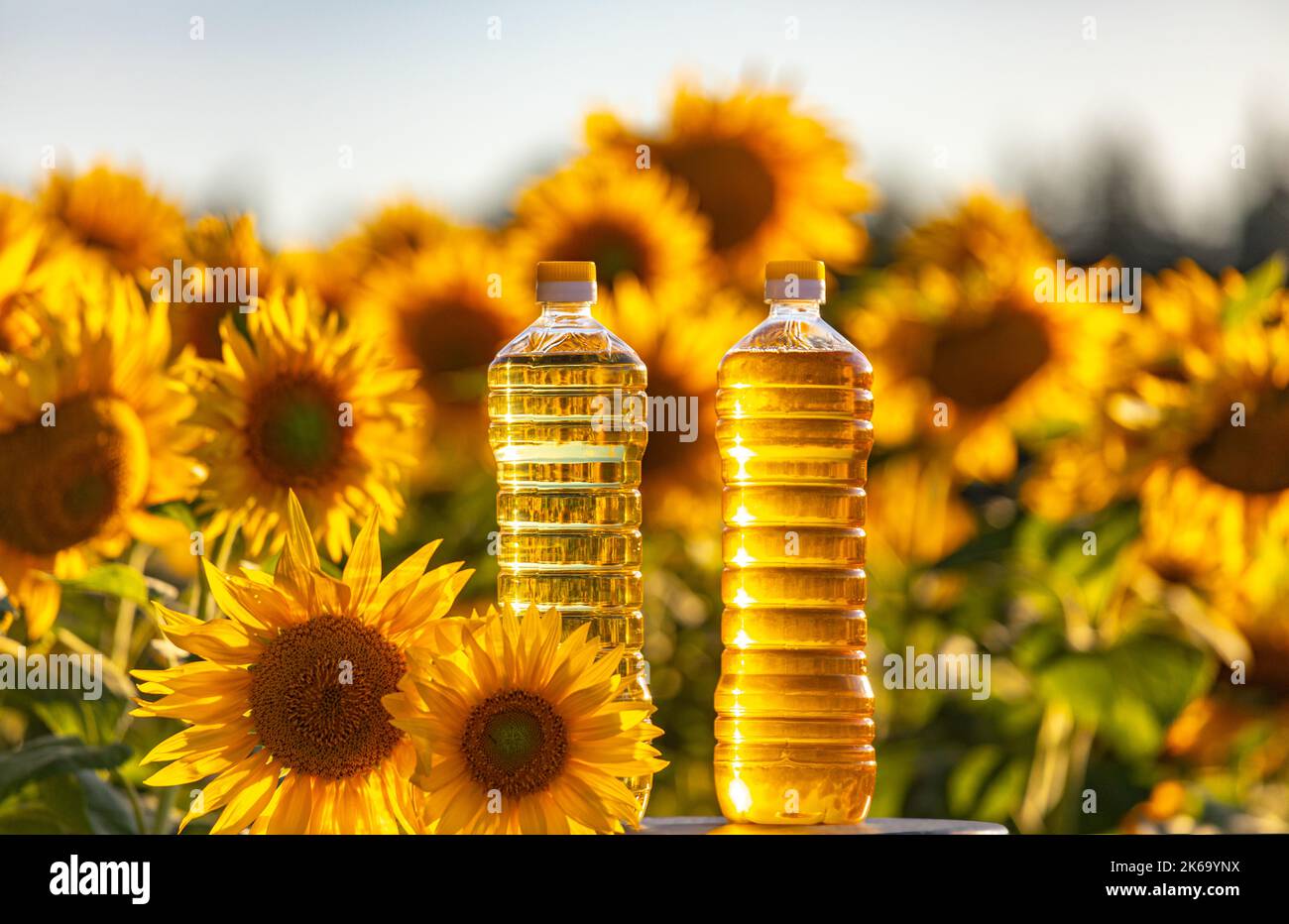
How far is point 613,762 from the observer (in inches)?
69.8

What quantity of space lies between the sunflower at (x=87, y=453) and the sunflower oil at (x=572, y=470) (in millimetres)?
409

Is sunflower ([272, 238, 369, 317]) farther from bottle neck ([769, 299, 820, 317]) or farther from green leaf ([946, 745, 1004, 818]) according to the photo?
→ green leaf ([946, 745, 1004, 818])

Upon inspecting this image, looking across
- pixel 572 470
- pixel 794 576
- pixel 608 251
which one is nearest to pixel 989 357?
pixel 608 251

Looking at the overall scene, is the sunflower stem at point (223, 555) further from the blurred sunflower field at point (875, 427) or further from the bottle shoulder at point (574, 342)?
the bottle shoulder at point (574, 342)

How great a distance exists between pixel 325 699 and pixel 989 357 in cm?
135

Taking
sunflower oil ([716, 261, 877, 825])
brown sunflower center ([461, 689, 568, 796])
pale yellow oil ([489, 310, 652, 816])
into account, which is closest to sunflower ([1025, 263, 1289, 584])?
sunflower oil ([716, 261, 877, 825])

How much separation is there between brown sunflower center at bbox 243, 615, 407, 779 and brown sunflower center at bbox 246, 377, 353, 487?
323 millimetres

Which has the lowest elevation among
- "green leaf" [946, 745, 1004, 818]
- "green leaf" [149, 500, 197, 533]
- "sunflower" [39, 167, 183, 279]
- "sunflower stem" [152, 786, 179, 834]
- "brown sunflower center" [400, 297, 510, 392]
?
"green leaf" [946, 745, 1004, 818]

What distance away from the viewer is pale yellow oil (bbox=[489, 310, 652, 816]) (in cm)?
211

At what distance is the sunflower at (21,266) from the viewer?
220 centimetres

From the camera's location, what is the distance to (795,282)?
1.90 metres

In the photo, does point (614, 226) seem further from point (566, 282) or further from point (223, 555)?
point (223, 555)

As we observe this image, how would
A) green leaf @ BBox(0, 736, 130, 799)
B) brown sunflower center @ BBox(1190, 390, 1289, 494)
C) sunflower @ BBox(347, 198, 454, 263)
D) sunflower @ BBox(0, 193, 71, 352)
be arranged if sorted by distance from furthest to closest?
sunflower @ BBox(347, 198, 454, 263), brown sunflower center @ BBox(1190, 390, 1289, 494), sunflower @ BBox(0, 193, 71, 352), green leaf @ BBox(0, 736, 130, 799)
